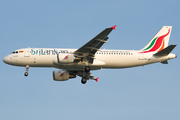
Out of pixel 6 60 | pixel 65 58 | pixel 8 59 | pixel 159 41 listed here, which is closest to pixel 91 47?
pixel 65 58

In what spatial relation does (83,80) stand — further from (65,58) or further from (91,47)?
(91,47)

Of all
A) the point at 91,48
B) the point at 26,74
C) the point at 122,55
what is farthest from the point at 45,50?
the point at 122,55

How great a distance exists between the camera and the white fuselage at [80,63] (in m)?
50.2

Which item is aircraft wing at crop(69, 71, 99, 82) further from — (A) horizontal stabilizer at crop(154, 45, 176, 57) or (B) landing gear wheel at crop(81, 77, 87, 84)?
(A) horizontal stabilizer at crop(154, 45, 176, 57)

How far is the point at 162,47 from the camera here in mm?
56562

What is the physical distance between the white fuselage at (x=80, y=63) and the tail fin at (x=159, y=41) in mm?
2375

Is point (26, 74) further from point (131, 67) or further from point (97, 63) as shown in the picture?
point (131, 67)

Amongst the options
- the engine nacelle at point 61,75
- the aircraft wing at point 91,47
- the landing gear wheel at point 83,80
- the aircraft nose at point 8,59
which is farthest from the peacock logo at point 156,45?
the aircraft nose at point 8,59

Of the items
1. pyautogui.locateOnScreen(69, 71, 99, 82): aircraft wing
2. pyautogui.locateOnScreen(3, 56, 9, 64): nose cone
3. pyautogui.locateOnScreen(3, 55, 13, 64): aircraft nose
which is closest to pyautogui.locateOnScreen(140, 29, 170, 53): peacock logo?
pyautogui.locateOnScreen(69, 71, 99, 82): aircraft wing

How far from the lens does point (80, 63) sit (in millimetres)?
50375

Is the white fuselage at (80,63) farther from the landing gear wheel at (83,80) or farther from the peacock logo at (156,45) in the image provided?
the landing gear wheel at (83,80)

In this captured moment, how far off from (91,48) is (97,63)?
12.5ft

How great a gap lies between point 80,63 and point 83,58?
3.60ft

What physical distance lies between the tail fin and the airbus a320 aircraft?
0.20 meters
